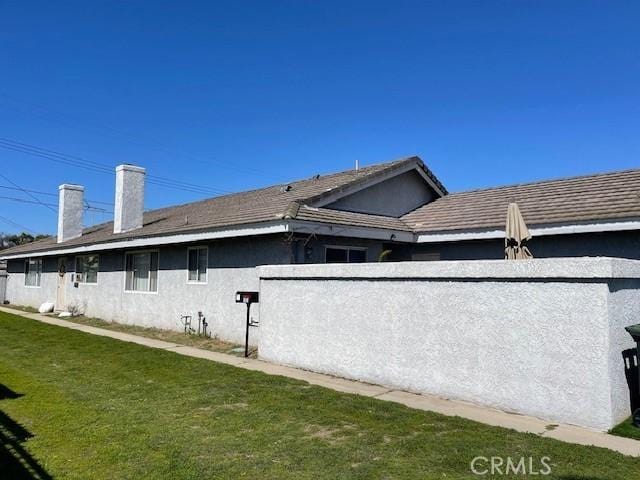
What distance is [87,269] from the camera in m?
21.4

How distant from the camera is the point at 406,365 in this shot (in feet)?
26.3

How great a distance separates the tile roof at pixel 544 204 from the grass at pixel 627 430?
18.3 ft

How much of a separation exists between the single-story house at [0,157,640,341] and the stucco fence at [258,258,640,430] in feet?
→ 9.16

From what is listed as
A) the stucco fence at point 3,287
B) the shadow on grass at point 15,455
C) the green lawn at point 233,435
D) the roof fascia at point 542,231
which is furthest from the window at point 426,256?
the stucco fence at point 3,287

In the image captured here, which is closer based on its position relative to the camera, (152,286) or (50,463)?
(50,463)

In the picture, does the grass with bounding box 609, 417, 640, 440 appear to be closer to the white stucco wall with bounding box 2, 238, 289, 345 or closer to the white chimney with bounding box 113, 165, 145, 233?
the white stucco wall with bounding box 2, 238, 289, 345

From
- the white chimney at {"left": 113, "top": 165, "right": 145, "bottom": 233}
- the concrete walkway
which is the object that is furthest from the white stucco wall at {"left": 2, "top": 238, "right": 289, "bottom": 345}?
the concrete walkway

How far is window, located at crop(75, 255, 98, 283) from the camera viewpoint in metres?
20.8

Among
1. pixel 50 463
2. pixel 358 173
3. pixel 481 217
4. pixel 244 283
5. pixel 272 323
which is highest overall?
pixel 358 173

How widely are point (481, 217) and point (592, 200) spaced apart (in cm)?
255

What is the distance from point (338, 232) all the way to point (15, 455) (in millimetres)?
8017

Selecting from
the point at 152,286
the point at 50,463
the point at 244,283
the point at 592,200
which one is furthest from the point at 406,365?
the point at 152,286

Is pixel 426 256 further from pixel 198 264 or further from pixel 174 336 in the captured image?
pixel 174 336

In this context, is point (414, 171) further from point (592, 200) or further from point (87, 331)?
point (87, 331)
